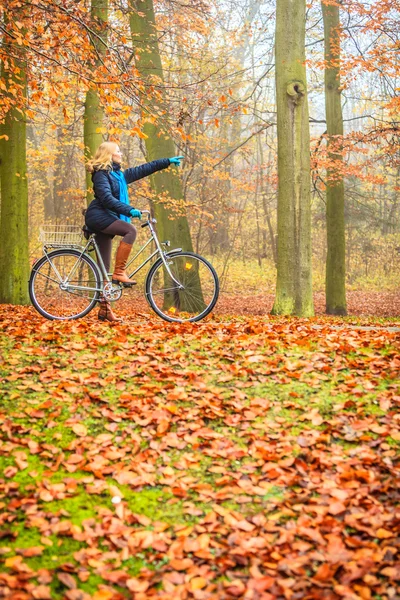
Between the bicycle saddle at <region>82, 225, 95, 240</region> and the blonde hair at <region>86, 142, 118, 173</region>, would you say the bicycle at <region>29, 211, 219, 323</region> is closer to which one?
the bicycle saddle at <region>82, 225, 95, 240</region>

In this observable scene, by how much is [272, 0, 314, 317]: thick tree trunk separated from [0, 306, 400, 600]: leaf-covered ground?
335cm

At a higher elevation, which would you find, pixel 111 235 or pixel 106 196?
pixel 106 196

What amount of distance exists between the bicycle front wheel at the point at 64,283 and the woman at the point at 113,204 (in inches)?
9.2

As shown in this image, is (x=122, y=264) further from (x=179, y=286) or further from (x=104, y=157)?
(x=104, y=157)

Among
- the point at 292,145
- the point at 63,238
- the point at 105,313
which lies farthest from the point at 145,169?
the point at 292,145

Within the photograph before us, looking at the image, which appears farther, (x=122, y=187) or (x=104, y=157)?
(x=122, y=187)

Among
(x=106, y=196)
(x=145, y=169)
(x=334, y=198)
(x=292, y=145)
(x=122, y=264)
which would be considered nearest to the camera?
(x=106, y=196)

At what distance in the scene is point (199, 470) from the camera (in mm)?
3461

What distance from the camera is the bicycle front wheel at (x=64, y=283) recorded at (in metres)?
6.45

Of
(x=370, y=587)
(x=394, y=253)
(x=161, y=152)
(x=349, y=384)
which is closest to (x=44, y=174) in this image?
(x=161, y=152)

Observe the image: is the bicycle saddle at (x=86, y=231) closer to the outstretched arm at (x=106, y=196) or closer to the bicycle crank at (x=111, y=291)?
the outstretched arm at (x=106, y=196)

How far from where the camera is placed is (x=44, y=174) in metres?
21.6

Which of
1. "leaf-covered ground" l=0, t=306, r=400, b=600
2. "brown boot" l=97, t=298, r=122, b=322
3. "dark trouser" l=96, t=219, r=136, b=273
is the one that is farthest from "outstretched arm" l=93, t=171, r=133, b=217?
"leaf-covered ground" l=0, t=306, r=400, b=600

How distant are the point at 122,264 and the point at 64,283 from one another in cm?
83
